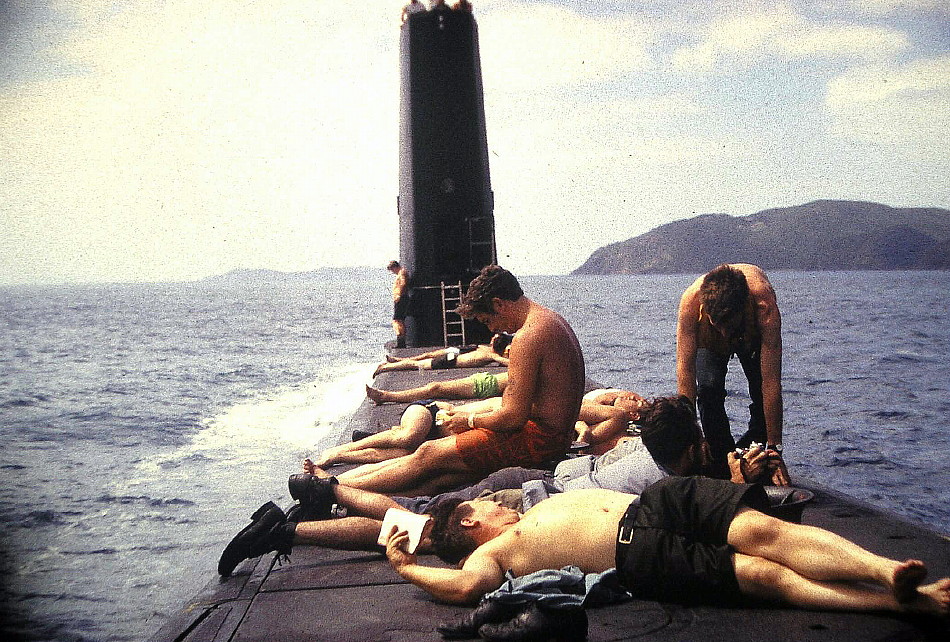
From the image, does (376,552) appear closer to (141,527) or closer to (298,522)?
(298,522)

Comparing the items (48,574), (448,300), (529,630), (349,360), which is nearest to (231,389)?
(349,360)

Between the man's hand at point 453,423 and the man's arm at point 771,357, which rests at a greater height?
the man's arm at point 771,357

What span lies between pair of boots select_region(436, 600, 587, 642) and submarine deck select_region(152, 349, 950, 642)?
12cm

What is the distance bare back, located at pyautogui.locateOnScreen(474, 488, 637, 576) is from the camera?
495cm

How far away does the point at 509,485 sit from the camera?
6.51 m

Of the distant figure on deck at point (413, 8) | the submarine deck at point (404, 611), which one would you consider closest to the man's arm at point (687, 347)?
the submarine deck at point (404, 611)

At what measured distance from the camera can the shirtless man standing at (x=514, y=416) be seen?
6891 millimetres

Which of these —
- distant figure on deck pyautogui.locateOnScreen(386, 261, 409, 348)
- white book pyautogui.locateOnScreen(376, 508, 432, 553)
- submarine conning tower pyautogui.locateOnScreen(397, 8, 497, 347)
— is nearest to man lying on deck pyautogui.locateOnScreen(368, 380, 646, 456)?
white book pyautogui.locateOnScreen(376, 508, 432, 553)

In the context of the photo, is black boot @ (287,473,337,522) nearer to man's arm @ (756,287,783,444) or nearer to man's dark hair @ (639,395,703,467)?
man's dark hair @ (639,395,703,467)

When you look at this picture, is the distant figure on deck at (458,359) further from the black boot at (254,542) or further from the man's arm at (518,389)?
the black boot at (254,542)

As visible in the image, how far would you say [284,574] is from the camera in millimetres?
5773

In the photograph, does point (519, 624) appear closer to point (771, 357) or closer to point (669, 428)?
point (669, 428)

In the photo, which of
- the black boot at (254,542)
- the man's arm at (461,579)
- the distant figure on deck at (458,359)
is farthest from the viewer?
the distant figure on deck at (458,359)

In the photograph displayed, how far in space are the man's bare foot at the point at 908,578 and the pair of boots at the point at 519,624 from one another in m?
1.35
